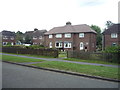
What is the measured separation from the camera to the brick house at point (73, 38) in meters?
36.2

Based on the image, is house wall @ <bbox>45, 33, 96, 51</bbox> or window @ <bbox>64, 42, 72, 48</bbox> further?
window @ <bbox>64, 42, 72, 48</bbox>

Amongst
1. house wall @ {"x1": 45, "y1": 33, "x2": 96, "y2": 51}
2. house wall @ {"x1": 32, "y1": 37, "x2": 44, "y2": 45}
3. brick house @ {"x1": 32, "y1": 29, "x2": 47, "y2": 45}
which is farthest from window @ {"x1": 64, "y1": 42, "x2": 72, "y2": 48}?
house wall @ {"x1": 32, "y1": 37, "x2": 44, "y2": 45}

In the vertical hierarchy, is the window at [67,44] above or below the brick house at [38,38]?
below


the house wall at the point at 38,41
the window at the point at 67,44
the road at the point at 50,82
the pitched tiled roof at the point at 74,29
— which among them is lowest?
the road at the point at 50,82

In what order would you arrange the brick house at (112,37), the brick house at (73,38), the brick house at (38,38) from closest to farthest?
1. the brick house at (112,37)
2. the brick house at (73,38)
3. the brick house at (38,38)

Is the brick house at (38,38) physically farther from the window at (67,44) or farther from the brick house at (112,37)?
the brick house at (112,37)

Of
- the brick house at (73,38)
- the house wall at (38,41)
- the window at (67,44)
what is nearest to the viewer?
the brick house at (73,38)

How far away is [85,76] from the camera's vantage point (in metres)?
7.92

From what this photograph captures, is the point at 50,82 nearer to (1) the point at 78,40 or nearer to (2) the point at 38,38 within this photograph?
(1) the point at 78,40

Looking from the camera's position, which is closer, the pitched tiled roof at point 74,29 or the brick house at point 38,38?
the pitched tiled roof at point 74,29

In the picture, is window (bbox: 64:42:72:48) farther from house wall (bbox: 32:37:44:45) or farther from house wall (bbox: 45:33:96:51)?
house wall (bbox: 32:37:44:45)

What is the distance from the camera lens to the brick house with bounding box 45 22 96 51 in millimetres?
36156

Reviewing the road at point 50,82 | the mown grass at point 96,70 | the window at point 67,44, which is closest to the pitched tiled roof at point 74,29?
the window at point 67,44

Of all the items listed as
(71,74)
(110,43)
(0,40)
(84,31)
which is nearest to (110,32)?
(110,43)
